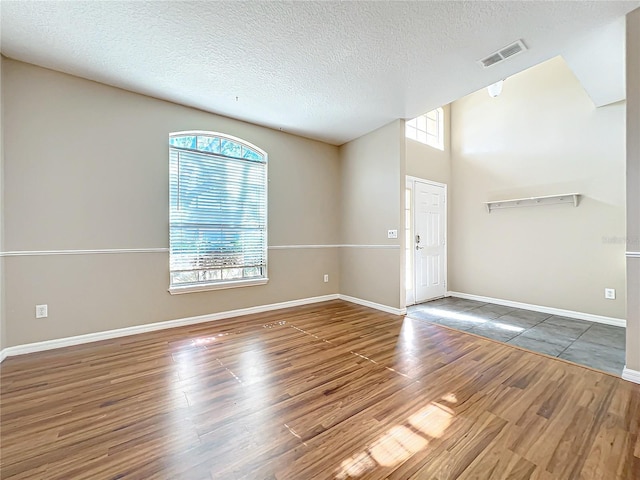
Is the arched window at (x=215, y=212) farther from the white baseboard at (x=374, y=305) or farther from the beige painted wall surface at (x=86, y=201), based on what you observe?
the white baseboard at (x=374, y=305)

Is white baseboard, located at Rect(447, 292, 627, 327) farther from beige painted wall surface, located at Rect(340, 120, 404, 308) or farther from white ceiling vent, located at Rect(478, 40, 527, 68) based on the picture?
white ceiling vent, located at Rect(478, 40, 527, 68)

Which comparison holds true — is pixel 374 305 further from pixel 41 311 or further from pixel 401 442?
pixel 41 311

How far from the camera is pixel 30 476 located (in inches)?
47.5

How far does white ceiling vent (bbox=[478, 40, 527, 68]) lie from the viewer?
2250 millimetres

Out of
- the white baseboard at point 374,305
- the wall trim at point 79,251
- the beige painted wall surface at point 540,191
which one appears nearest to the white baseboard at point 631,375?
the beige painted wall surface at point 540,191

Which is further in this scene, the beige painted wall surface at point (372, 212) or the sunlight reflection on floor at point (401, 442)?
the beige painted wall surface at point (372, 212)

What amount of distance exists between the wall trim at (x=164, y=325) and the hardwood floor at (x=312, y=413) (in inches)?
4.4

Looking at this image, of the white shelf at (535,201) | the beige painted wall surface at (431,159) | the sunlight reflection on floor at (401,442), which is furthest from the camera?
the beige painted wall surface at (431,159)

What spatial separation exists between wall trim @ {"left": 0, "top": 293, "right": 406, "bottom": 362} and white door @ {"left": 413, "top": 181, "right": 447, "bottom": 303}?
1088 millimetres

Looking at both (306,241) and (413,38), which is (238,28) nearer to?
(413,38)

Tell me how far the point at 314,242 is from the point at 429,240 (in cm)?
205

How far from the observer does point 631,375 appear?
6.49 ft

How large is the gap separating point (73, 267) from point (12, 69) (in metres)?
1.91

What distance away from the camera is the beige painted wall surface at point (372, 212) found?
3795mm
